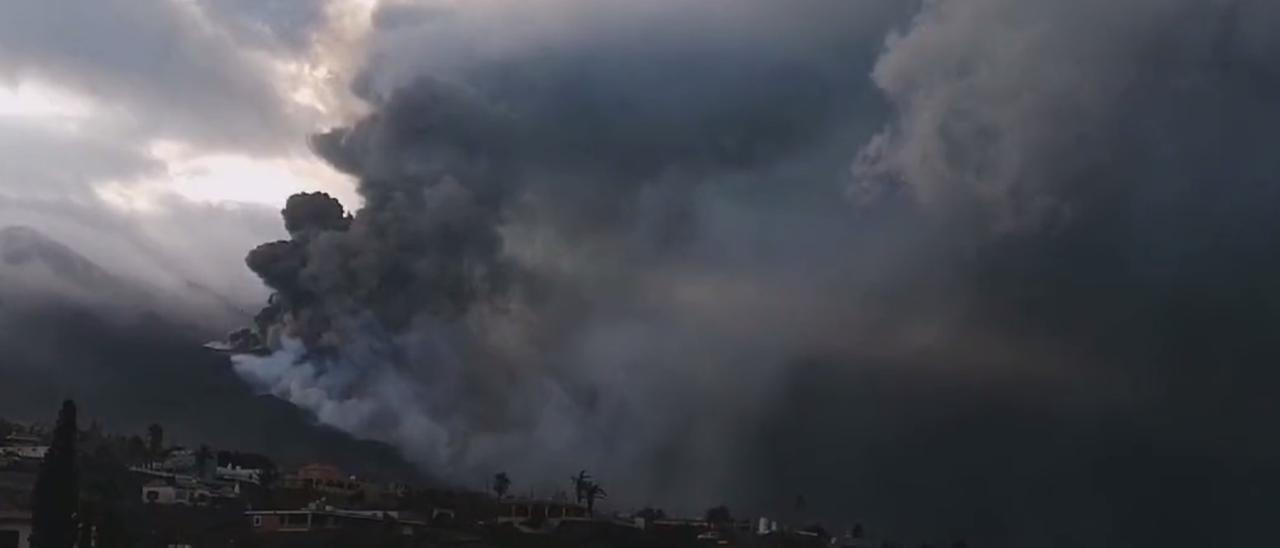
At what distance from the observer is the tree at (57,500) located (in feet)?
207

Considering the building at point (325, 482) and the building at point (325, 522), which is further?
the building at point (325, 482)

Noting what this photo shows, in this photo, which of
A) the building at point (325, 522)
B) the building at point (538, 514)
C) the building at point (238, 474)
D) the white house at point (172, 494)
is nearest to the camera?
the building at point (325, 522)

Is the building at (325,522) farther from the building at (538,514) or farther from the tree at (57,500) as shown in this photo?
the tree at (57,500)

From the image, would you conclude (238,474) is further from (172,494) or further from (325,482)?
(172,494)

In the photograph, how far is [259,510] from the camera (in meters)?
107

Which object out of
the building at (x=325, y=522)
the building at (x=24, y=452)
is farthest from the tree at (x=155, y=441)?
the building at (x=325, y=522)

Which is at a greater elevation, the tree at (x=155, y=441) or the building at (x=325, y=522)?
the tree at (x=155, y=441)

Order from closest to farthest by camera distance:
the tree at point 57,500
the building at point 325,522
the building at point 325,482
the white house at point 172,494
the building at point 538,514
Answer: the tree at point 57,500, the building at point 325,522, the white house at point 172,494, the building at point 538,514, the building at point 325,482

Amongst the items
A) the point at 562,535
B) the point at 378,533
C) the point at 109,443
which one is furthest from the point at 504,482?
the point at 378,533

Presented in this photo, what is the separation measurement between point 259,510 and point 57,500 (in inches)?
1739

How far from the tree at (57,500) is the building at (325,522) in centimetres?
3200

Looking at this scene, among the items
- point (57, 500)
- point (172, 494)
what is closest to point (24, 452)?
point (172, 494)

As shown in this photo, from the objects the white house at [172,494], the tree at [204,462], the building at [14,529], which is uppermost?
the tree at [204,462]

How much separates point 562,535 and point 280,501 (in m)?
25.0
